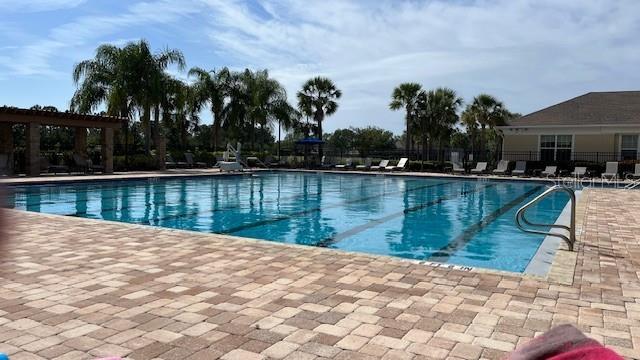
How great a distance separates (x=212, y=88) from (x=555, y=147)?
22.2 m

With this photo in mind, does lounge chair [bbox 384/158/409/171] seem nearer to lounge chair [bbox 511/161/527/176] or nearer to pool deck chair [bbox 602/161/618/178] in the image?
lounge chair [bbox 511/161/527/176]

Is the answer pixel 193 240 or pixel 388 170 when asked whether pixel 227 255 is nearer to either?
pixel 193 240

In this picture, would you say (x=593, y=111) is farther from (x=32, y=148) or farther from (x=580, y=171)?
(x=32, y=148)

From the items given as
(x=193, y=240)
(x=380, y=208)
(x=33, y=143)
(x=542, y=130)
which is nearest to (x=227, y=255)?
(x=193, y=240)

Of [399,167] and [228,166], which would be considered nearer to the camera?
[228,166]

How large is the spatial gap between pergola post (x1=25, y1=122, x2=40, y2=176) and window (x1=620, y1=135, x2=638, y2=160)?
27.6m

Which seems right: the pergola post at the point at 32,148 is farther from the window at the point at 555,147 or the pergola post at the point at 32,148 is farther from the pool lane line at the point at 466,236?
the window at the point at 555,147

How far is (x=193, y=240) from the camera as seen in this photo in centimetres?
687

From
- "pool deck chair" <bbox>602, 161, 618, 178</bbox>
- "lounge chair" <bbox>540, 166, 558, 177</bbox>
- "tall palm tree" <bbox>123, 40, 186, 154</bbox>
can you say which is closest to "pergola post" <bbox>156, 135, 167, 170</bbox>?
"tall palm tree" <bbox>123, 40, 186, 154</bbox>

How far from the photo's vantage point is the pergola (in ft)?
62.2

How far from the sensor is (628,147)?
26234 mm

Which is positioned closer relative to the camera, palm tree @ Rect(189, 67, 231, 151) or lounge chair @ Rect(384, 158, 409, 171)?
lounge chair @ Rect(384, 158, 409, 171)

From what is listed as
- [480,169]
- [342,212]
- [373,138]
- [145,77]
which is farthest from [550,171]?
[373,138]

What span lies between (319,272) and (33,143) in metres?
18.3
